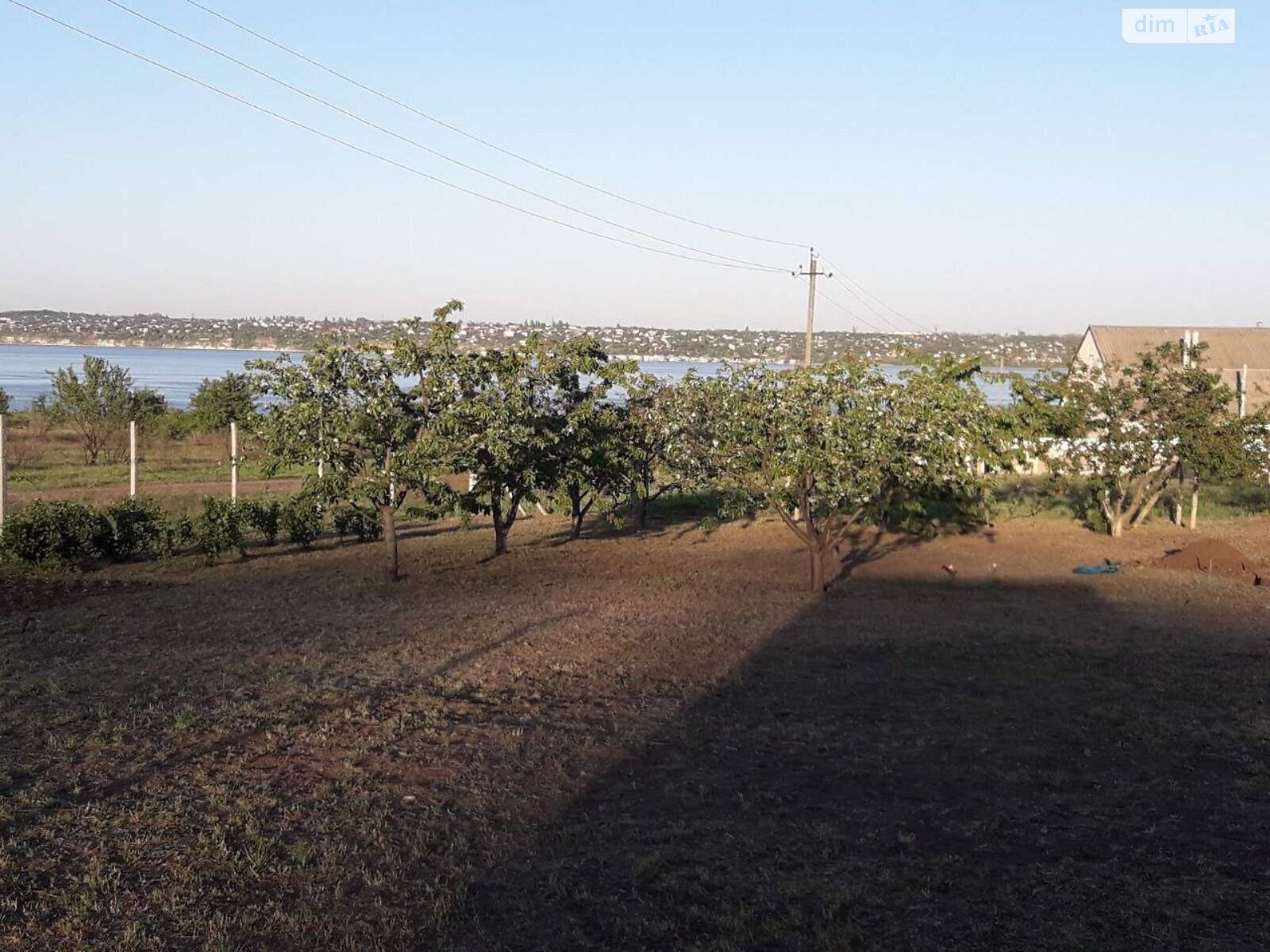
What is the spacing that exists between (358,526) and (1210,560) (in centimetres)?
1422

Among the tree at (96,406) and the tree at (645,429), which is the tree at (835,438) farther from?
the tree at (96,406)

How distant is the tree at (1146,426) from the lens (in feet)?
72.8

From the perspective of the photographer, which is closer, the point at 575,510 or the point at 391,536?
the point at 391,536

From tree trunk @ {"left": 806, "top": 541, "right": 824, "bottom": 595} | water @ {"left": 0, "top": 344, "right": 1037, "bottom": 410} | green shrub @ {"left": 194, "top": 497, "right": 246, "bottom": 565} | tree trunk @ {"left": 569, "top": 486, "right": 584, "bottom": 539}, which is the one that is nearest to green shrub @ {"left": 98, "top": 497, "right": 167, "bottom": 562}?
green shrub @ {"left": 194, "top": 497, "right": 246, "bottom": 565}

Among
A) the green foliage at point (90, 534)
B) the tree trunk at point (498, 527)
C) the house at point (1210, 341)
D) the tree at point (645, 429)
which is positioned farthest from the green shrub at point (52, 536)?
the house at point (1210, 341)

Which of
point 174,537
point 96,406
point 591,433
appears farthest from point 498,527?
point 96,406

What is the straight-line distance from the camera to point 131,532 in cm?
1817

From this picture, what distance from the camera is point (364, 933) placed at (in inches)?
197

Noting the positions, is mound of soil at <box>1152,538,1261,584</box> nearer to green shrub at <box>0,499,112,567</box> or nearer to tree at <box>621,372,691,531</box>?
tree at <box>621,372,691,531</box>

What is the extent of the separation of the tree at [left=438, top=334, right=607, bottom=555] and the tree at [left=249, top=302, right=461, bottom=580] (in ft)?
1.53

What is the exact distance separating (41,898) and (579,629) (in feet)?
26.4

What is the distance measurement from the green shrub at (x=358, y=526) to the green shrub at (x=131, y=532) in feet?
9.16

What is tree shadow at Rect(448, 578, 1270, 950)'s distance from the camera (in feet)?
17.1

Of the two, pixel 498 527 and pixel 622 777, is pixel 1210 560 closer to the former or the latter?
pixel 498 527
